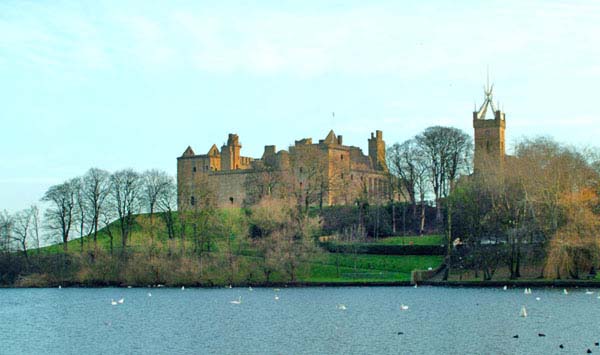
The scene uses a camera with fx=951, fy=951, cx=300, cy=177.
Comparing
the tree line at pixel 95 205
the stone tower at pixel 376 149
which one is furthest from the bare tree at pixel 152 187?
the stone tower at pixel 376 149

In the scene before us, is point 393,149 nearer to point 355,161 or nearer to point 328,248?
point 355,161

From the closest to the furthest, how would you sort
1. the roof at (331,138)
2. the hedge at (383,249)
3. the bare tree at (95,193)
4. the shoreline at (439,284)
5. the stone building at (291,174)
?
the shoreline at (439,284) → the hedge at (383,249) → the bare tree at (95,193) → the stone building at (291,174) → the roof at (331,138)

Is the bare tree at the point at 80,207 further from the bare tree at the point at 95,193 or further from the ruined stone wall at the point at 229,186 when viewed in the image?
the ruined stone wall at the point at 229,186

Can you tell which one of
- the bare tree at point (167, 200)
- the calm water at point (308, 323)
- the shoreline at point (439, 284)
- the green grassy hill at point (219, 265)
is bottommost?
the calm water at point (308, 323)

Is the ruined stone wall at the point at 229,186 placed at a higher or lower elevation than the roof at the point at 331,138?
lower

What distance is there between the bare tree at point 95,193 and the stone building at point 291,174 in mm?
6444

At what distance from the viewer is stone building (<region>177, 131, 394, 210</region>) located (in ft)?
275

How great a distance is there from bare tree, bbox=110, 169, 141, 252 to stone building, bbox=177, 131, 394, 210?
152 inches

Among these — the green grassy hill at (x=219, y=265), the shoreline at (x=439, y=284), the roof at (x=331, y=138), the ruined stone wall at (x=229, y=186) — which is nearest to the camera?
the shoreline at (x=439, y=284)

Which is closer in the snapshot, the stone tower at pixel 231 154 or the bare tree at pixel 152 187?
the bare tree at pixel 152 187

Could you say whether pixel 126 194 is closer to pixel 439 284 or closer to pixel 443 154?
pixel 443 154

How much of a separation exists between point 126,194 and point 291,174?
1445cm

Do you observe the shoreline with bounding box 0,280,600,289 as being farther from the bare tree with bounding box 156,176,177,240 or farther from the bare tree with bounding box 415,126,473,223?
the bare tree with bounding box 415,126,473,223

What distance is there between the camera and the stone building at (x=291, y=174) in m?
83.9
